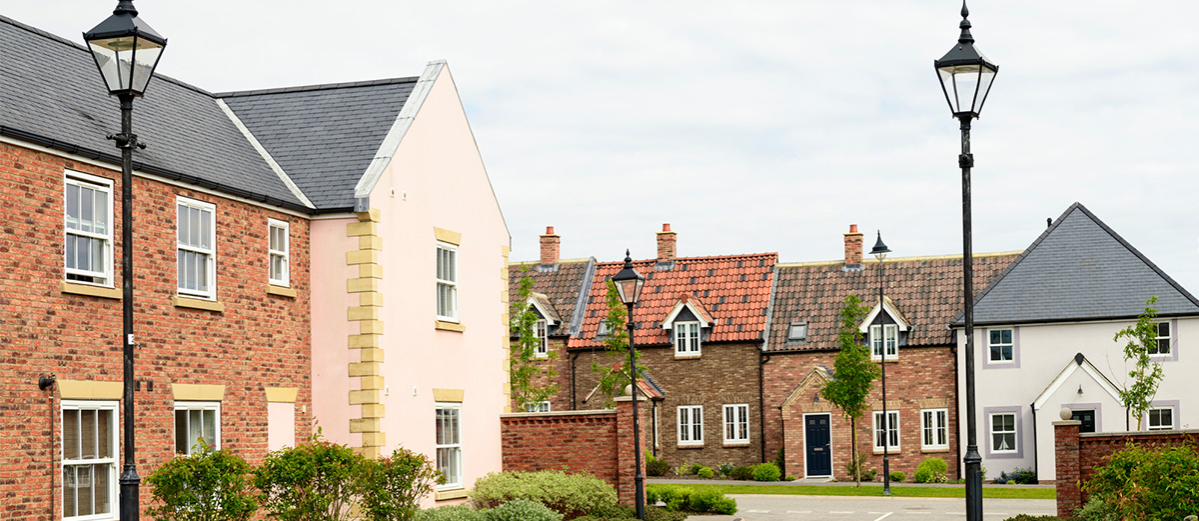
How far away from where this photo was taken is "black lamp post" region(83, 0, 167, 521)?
12.4 m

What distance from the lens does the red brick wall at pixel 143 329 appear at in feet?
52.2

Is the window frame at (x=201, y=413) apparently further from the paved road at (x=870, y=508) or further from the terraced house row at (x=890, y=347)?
the terraced house row at (x=890, y=347)

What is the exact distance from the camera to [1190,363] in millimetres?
43312

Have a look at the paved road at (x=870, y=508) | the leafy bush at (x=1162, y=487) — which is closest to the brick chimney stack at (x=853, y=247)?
the paved road at (x=870, y=508)

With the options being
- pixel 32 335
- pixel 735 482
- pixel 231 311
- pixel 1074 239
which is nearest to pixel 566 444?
pixel 231 311

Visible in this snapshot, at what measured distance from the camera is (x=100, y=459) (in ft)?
56.3

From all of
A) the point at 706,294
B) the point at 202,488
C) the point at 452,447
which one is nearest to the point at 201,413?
the point at 202,488

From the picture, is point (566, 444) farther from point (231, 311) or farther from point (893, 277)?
point (893, 277)

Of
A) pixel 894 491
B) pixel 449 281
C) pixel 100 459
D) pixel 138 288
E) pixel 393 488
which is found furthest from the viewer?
pixel 894 491

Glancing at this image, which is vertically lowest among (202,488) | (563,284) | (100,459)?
(202,488)

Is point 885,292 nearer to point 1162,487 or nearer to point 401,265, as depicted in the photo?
point 401,265

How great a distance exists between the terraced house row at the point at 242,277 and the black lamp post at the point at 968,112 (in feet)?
35.4

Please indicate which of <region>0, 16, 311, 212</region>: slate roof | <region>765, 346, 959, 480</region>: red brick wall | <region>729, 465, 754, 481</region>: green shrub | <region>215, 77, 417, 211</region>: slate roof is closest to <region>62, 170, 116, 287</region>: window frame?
<region>0, 16, 311, 212</region>: slate roof

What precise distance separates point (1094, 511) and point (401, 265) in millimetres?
12181
